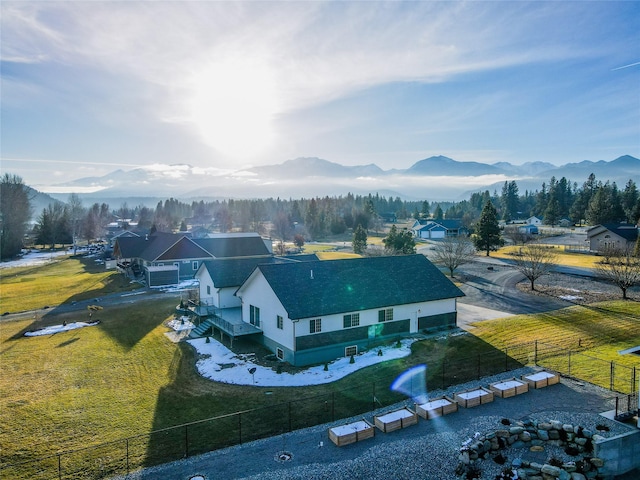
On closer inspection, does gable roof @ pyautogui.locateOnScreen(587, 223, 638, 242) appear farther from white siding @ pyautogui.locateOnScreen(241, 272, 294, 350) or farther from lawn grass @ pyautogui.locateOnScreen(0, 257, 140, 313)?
lawn grass @ pyautogui.locateOnScreen(0, 257, 140, 313)

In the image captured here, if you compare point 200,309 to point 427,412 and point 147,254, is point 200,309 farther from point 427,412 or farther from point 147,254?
point 147,254

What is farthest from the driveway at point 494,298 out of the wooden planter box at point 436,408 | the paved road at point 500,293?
the wooden planter box at point 436,408

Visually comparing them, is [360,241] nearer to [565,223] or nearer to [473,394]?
[473,394]

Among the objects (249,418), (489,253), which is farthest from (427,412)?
(489,253)

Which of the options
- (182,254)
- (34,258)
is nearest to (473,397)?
(182,254)

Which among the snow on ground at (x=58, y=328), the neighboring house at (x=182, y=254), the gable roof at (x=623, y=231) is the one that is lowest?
the snow on ground at (x=58, y=328)

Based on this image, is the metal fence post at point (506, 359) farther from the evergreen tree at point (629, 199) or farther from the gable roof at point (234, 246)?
the evergreen tree at point (629, 199)
